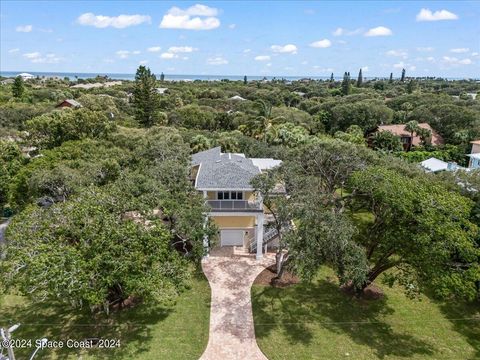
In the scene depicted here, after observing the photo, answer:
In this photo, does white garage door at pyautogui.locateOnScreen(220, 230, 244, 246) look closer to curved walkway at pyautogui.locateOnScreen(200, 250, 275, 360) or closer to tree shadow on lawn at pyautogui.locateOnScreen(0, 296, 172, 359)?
curved walkway at pyautogui.locateOnScreen(200, 250, 275, 360)

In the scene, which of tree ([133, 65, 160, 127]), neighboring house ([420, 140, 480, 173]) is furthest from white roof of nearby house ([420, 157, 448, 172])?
tree ([133, 65, 160, 127])

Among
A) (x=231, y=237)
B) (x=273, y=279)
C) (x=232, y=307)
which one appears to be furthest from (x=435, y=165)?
(x=232, y=307)

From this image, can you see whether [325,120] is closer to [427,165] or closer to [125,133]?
[427,165]

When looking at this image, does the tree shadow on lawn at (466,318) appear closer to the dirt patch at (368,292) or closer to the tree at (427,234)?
the tree at (427,234)

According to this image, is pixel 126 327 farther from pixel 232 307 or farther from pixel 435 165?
pixel 435 165

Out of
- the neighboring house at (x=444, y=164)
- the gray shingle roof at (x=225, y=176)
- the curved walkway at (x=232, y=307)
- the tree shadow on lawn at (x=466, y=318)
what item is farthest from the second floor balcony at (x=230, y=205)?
the neighboring house at (x=444, y=164)
